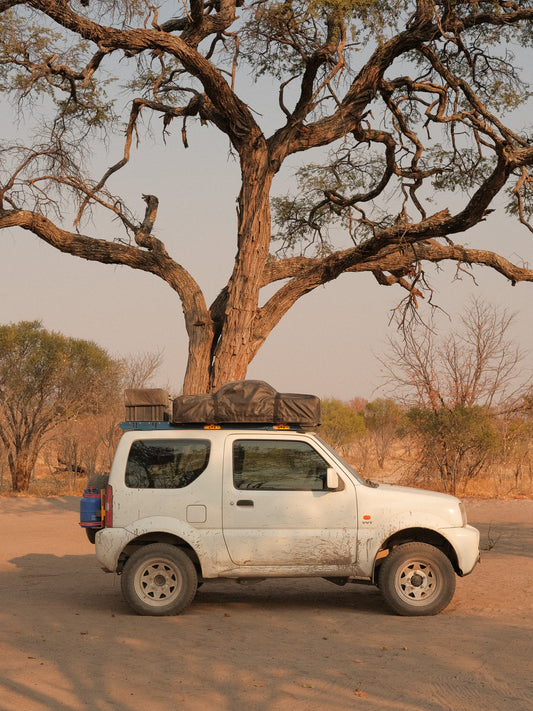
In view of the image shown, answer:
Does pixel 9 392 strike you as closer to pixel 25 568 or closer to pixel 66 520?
pixel 66 520

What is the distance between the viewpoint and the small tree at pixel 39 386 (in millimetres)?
24438

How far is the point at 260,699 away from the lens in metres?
5.52

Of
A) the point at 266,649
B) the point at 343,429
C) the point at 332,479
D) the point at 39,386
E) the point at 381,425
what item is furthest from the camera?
the point at 381,425

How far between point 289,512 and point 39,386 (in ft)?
61.3

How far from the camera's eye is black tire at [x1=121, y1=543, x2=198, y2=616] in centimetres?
833

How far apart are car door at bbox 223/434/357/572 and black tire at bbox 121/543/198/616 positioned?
0.48 metres

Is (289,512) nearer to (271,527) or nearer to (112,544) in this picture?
(271,527)

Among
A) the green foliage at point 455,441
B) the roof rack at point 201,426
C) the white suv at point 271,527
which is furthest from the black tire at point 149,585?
the green foliage at point 455,441

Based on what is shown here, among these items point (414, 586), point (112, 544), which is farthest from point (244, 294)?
point (414, 586)

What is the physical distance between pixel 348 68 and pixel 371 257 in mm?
3372

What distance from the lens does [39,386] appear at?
Result: 25.8 meters

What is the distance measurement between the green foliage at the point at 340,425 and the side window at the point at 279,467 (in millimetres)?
27210

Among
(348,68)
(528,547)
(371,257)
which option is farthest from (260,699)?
(348,68)

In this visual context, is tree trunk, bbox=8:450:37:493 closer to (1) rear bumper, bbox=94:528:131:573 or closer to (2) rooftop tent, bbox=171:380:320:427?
(1) rear bumper, bbox=94:528:131:573
